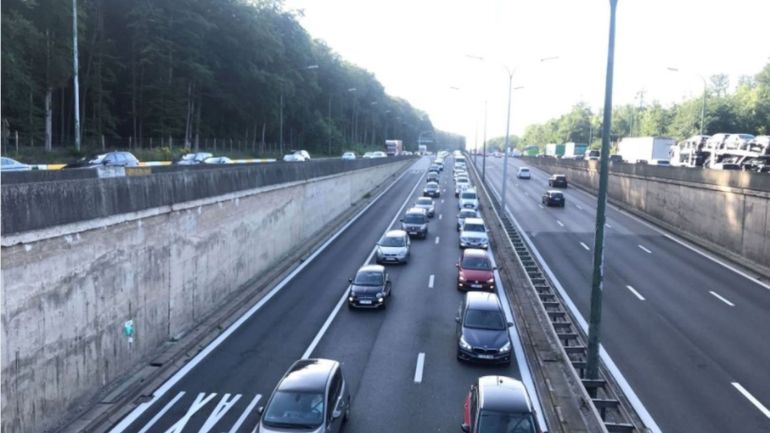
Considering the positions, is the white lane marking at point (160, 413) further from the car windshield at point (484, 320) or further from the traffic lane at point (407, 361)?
the car windshield at point (484, 320)

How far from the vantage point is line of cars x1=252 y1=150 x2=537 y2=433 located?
Result: 1163 centimetres

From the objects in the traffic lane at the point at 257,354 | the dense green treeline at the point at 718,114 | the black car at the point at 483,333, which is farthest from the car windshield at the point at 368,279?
the dense green treeline at the point at 718,114

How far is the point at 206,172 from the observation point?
21641 mm

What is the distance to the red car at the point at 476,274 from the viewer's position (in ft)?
80.7

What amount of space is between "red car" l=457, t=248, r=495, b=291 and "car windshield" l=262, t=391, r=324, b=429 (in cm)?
1341

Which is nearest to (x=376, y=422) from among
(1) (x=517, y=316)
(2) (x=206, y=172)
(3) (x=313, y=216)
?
(1) (x=517, y=316)

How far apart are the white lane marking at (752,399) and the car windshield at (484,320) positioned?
611 cm

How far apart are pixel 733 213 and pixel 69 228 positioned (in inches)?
1207

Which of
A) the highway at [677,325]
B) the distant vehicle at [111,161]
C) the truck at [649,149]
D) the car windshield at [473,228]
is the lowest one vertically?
the highway at [677,325]

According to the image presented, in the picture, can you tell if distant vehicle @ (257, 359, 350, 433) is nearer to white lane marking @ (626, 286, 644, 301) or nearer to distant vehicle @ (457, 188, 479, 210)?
white lane marking @ (626, 286, 644, 301)

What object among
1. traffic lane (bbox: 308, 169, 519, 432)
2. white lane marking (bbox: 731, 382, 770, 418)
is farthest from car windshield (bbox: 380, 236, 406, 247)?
white lane marking (bbox: 731, 382, 770, 418)

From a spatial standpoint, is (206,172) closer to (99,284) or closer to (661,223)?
(99,284)

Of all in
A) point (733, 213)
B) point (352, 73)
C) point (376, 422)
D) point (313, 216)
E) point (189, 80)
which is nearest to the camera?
point (376, 422)

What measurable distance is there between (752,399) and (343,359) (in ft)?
34.6
